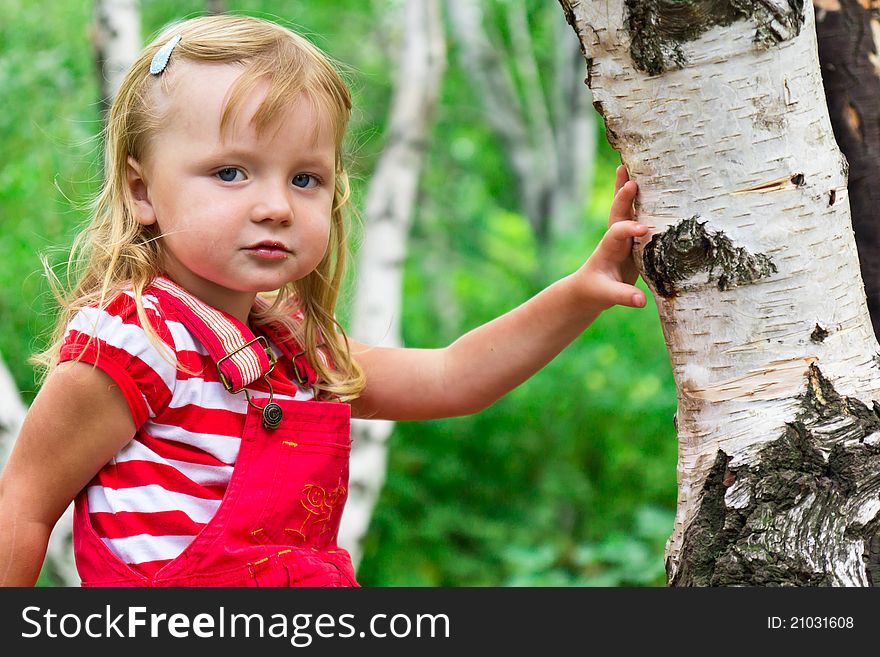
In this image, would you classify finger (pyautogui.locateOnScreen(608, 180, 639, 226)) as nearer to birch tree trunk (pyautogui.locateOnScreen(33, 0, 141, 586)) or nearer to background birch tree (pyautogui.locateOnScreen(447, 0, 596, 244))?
birch tree trunk (pyautogui.locateOnScreen(33, 0, 141, 586))

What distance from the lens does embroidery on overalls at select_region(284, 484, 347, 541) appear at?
67.4 inches

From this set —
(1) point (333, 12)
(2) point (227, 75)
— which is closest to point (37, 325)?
(2) point (227, 75)

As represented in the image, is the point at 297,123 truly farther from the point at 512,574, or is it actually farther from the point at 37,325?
the point at 512,574

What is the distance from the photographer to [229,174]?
165 centimetres

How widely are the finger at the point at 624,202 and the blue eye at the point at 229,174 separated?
0.64 meters

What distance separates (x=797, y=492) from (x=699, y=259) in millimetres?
391

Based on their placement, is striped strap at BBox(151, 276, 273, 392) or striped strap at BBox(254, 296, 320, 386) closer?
striped strap at BBox(151, 276, 273, 392)

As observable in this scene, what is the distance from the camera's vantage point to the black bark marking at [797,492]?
4.79 ft

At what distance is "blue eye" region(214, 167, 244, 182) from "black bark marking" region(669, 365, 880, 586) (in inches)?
36.9

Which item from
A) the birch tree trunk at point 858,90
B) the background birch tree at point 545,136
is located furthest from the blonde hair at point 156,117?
the background birch tree at point 545,136

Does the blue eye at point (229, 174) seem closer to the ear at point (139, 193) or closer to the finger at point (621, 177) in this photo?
the ear at point (139, 193)

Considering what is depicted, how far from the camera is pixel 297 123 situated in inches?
65.4
